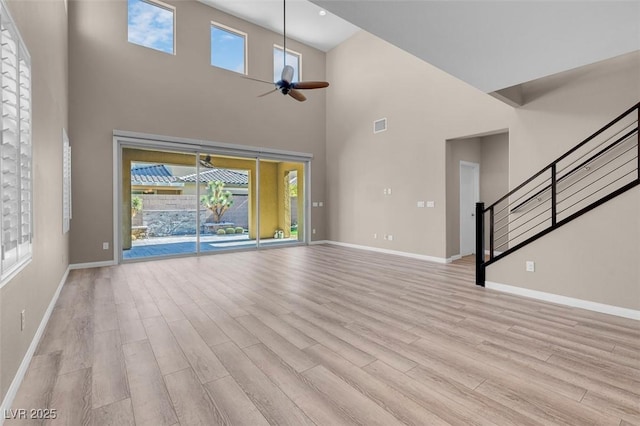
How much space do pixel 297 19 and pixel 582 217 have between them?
7.20 meters

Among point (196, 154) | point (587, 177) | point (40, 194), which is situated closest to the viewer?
point (40, 194)

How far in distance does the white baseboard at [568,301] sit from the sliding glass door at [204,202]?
5.57m

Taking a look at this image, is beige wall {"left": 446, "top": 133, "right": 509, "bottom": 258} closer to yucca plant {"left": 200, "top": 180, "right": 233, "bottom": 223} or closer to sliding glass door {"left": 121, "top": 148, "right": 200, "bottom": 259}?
yucca plant {"left": 200, "top": 180, "right": 233, "bottom": 223}

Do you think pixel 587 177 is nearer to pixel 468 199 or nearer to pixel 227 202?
pixel 468 199

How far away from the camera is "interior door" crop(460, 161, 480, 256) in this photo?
6.56 m

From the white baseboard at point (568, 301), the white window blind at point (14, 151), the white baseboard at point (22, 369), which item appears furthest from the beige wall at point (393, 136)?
the white baseboard at point (22, 369)

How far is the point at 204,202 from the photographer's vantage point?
6.93 meters

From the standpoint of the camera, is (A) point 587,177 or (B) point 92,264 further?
(B) point 92,264

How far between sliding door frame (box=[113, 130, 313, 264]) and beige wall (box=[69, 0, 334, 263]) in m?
0.11

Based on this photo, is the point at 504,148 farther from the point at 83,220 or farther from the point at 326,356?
the point at 83,220

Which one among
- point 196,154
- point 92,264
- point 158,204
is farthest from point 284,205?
point 92,264

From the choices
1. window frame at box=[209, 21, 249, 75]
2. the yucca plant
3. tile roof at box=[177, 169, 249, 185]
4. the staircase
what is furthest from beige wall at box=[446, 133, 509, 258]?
window frame at box=[209, 21, 249, 75]

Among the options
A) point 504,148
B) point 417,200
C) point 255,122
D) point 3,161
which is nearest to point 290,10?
point 255,122

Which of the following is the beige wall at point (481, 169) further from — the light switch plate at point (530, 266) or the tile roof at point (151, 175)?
the tile roof at point (151, 175)
